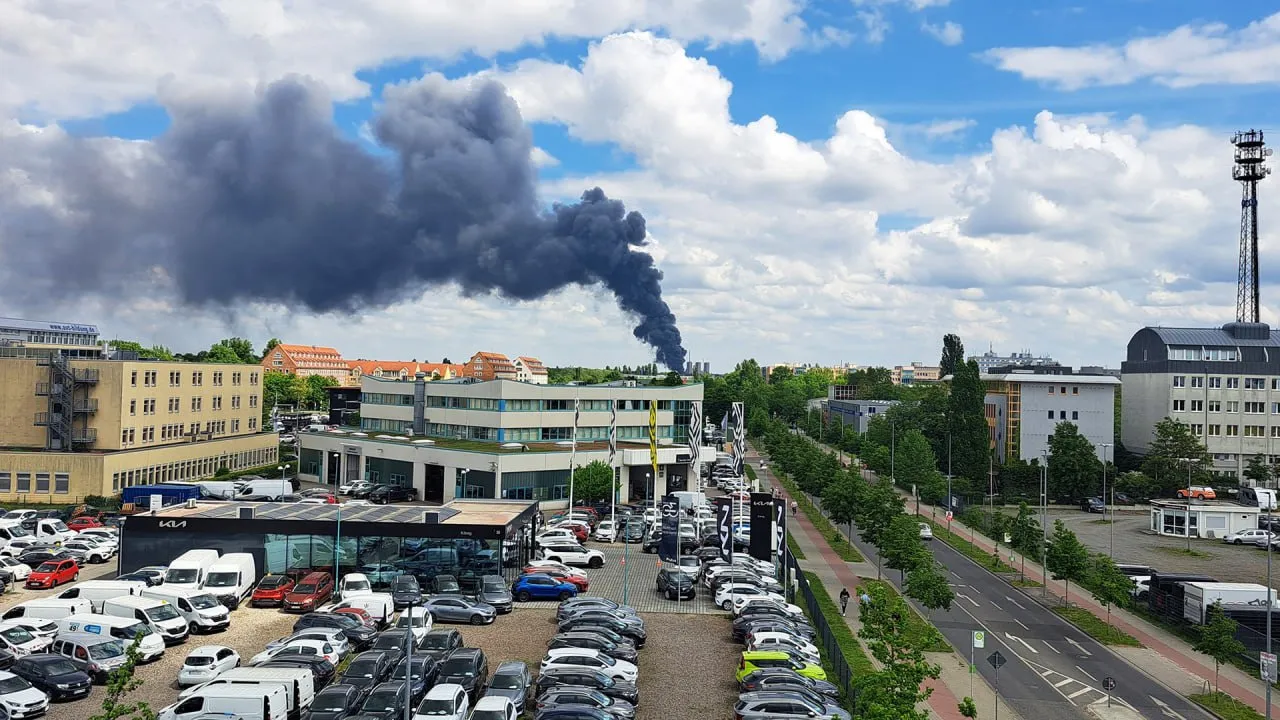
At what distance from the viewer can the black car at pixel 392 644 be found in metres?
29.0

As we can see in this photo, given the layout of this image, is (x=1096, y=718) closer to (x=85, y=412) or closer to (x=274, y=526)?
(x=274, y=526)

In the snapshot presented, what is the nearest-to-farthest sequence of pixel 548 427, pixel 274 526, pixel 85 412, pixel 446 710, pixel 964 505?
pixel 446 710, pixel 274 526, pixel 85 412, pixel 548 427, pixel 964 505

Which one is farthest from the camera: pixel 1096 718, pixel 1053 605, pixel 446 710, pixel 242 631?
pixel 1053 605

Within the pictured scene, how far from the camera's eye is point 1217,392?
315 feet

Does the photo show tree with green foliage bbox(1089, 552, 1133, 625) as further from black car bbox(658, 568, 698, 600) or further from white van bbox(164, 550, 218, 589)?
white van bbox(164, 550, 218, 589)

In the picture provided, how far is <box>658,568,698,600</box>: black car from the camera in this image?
43.2m

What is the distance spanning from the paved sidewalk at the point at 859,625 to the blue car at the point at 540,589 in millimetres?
12464

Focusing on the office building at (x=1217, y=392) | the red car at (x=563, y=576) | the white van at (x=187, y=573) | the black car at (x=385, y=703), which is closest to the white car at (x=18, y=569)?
the white van at (x=187, y=573)

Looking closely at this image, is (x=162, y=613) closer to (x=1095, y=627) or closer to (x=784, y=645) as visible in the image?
(x=784, y=645)

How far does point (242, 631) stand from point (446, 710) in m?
13.8

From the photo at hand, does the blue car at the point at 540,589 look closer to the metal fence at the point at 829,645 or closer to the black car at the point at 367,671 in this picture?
the metal fence at the point at 829,645

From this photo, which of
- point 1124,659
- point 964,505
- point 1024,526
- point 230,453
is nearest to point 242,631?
point 1124,659

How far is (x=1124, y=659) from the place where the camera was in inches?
1490

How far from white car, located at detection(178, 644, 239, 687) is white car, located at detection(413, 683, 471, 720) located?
6971 millimetres
